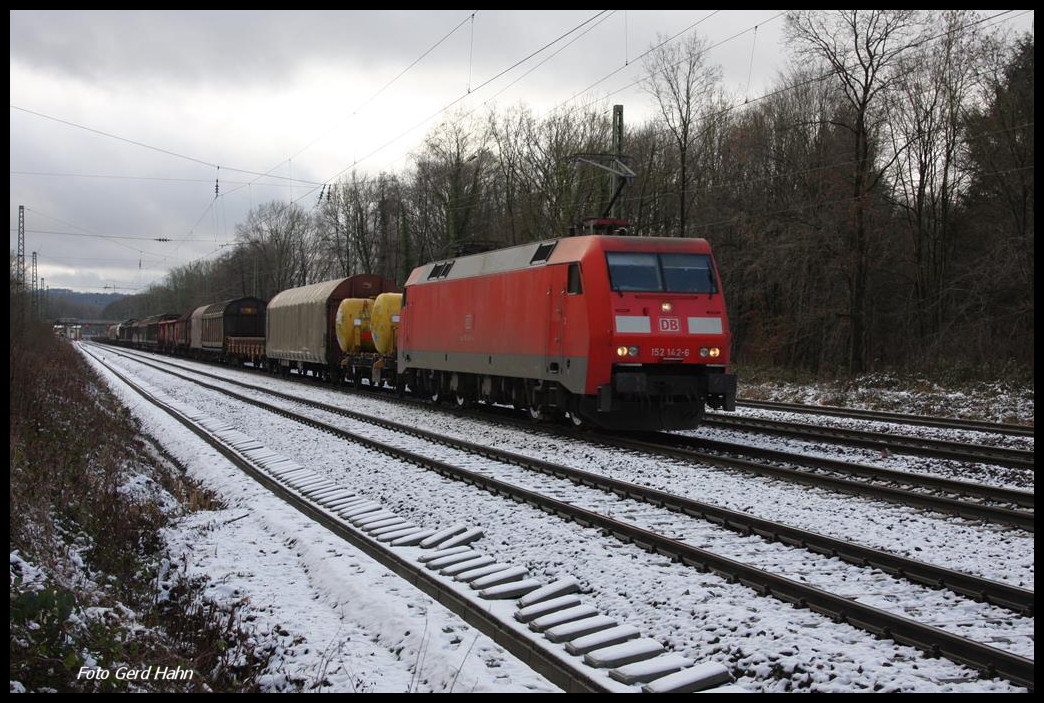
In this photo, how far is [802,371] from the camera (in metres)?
28.1

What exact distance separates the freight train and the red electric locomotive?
0.02 m

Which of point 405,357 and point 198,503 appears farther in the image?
point 405,357

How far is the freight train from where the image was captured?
13273 mm

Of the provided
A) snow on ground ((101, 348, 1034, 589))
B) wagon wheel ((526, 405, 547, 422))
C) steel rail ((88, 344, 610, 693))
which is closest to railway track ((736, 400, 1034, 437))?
snow on ground ((101, 348, 1034, 589))

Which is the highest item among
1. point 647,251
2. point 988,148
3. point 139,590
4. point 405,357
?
point 988,148

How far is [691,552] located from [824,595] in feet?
4.29

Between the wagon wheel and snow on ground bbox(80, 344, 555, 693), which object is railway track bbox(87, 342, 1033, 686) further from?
the wagon wheel

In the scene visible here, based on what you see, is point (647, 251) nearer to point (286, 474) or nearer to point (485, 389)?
point (485, 389)

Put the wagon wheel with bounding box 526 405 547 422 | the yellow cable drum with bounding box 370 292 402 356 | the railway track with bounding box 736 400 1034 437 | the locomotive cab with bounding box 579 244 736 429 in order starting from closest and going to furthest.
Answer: the locomotive cab with bounding box 579 244 736 429, the railway track with bounding box 736 400 1034 437, the wagon wheel with bounding box 526 405 547 422, the yellow cable drum with bounding box 370 292 402 356

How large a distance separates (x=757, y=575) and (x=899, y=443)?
855 centimetres

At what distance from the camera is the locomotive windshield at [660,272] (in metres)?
13.5

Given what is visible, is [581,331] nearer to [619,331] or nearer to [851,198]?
[619,331]

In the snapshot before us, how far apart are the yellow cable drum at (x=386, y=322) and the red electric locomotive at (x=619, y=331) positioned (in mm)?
10390

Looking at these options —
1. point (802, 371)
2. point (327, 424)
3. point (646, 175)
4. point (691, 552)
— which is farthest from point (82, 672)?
point (646, 175)
